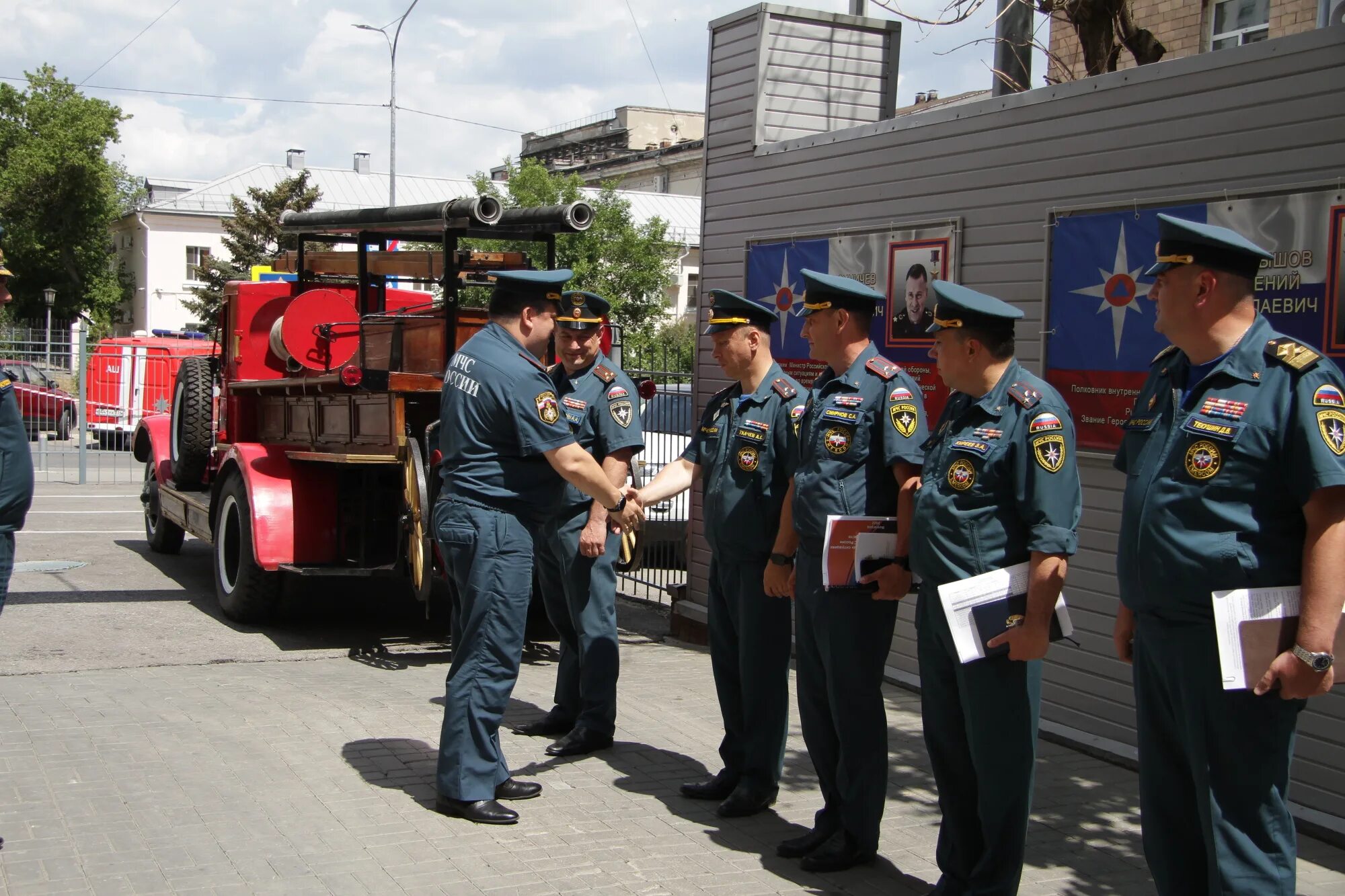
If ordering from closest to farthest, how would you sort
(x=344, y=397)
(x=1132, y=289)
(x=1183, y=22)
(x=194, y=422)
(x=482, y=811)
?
(x=482, y=811) → (x=1132, y=289) → (x=344, y=397) → (x=194, y=422) → (x=1183, y=22)

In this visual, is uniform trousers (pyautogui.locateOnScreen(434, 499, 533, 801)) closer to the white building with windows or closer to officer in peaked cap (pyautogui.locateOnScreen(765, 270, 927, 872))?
officer in peaked cap (pyautogui.locateOnScreen(765, 270, 927, 872))

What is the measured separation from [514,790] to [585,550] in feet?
3.78

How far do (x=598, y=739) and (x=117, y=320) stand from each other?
6179 centimetres

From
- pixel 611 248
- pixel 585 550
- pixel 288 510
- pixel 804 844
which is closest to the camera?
pixel 804 844

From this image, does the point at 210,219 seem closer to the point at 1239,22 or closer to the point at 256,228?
the point at 256,228

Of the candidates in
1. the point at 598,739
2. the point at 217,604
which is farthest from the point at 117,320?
the point at 598,739

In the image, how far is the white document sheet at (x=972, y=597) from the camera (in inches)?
143

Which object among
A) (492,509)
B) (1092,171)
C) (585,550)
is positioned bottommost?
(585,550)

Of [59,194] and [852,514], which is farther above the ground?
[59,194]

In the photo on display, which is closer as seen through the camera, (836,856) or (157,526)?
(836,856)

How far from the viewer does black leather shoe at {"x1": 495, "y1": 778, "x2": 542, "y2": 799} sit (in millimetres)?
5129

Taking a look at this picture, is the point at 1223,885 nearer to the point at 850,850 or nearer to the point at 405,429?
the point at 850,850

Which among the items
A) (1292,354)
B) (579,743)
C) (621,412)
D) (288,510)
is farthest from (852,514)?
(288,510)

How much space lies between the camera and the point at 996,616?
369 centimetres
